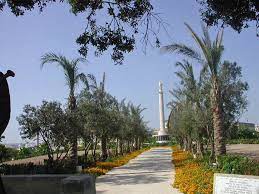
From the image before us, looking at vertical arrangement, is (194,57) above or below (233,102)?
above

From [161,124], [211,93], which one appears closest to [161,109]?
[161,124]

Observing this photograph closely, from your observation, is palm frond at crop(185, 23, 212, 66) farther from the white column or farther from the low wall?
the white column

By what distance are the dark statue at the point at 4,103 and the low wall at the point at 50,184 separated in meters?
1.03

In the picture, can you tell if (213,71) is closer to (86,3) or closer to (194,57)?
(194,57)

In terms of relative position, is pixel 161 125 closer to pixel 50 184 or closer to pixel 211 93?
pixel 211 93

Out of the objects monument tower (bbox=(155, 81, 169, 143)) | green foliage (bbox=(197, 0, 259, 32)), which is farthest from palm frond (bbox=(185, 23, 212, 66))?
monument tower (bbox=(155, 81, 169, 143))

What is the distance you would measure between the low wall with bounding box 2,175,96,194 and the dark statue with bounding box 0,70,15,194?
1.03m

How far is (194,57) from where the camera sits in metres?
23.8

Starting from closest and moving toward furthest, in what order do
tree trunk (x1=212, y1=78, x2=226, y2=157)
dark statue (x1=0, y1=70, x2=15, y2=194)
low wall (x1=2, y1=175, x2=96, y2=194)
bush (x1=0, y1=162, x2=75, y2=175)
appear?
dark statue (x1=0, y1=70, x2=15, y2=194)
low wall (x1=2, y1=175, x2=96, y2=194)
bush (x1=0, y1=162, x2=75, y2=175)
tree trunk (x1=212, y1=78, x2=226, y2=157)

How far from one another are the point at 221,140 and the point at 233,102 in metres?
4.37

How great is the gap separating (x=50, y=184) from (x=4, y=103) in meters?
1.95

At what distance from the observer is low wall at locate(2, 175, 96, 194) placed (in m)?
8.52

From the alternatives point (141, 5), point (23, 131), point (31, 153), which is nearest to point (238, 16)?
point (141, 5)

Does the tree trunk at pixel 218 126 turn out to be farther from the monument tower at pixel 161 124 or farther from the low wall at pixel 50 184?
the monument tower at pixel 161 124
